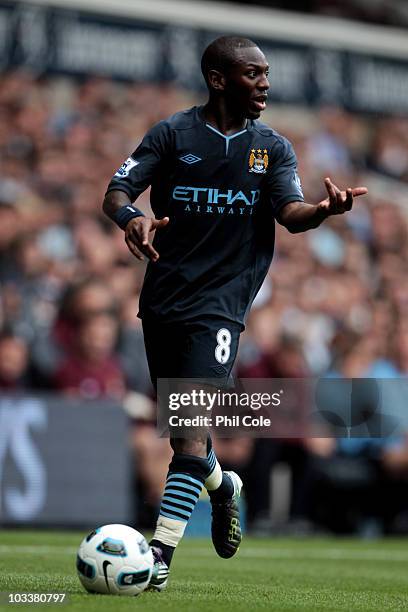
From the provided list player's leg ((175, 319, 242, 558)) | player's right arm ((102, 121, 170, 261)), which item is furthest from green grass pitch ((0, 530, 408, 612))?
player's right arm ((102, 121, 170, 261))

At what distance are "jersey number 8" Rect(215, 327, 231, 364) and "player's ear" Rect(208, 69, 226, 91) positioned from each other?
115 centimetres

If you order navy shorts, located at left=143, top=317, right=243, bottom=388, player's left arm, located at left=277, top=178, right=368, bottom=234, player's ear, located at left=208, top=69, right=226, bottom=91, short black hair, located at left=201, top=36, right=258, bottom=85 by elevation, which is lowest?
navy shorts, located at left=143, top=317, right=243, bottom=388

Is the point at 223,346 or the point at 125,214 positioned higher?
the point at 125,214

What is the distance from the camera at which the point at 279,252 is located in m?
15.1

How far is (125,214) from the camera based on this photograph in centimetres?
567

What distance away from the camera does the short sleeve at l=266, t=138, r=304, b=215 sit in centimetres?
595

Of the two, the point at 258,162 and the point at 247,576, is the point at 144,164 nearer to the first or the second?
the point at 258,162

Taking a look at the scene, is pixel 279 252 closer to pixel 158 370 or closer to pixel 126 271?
pixel 126 271

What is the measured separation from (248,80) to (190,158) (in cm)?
46

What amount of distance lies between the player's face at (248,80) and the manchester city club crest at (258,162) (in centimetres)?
20

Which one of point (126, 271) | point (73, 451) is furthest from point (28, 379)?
point (126, 271)

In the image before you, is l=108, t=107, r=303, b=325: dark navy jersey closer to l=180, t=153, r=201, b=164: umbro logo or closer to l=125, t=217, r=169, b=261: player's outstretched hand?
l=180, t=153, r=201, b=164: umbro logo

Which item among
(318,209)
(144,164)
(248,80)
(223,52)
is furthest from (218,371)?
(223,52)

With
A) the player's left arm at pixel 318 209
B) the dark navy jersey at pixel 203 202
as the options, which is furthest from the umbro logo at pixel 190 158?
the player's left arm at pixel 318 209
